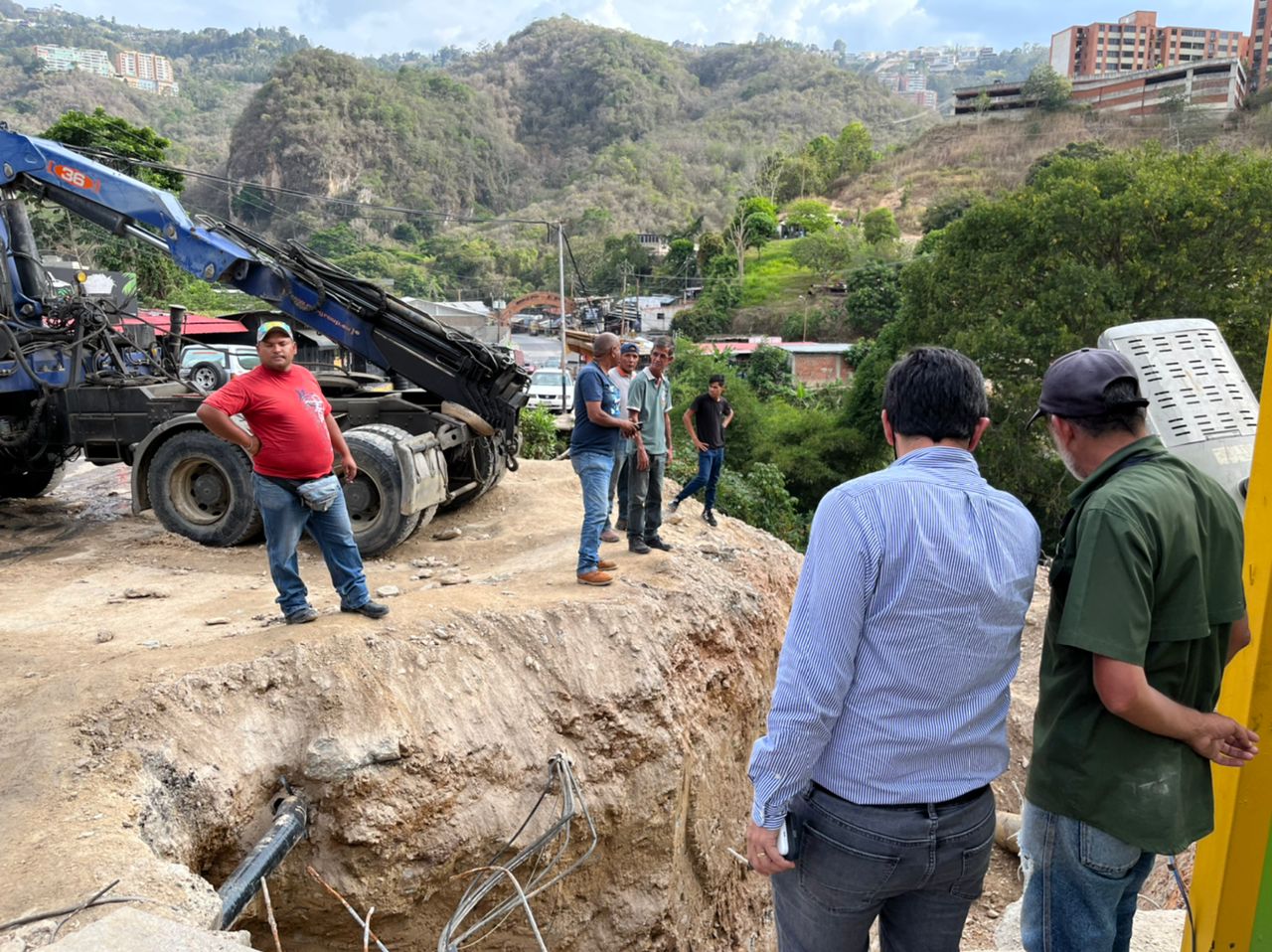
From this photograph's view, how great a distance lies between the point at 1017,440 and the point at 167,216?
46.2 ft

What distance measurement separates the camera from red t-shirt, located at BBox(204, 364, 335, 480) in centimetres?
512

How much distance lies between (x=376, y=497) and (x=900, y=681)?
6.35m

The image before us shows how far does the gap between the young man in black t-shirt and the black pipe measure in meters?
4.95

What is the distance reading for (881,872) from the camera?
86.0 inches

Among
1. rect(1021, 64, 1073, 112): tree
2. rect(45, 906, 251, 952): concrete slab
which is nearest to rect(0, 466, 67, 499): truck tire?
rect(45, 906, 251, 952): concrete slab

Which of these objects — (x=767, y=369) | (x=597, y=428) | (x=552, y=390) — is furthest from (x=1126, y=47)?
(x=597, y=428)

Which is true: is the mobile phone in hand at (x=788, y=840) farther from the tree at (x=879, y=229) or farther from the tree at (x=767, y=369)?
the tree at (x=879, y=229)

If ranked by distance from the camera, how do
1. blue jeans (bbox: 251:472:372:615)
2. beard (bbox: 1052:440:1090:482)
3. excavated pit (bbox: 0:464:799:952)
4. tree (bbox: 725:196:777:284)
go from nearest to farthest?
beard (bbox: 1052:440:1090:482), excavated pit (bbox: 0:464:799:952), blue jeans (bbox: 251:472:372:615), tree (bbox: 725:196:777:284)

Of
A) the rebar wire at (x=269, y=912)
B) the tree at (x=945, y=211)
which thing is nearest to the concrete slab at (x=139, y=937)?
the rebar wire at (x=269, y=912)

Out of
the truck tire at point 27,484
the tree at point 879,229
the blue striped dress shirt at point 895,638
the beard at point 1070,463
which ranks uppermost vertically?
the tree at point 879,229

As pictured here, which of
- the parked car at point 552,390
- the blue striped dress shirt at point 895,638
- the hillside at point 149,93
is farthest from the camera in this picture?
the hillside at point 149,93

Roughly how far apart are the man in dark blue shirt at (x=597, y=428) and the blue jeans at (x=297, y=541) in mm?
1647

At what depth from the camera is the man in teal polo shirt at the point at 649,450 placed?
691 centimetres

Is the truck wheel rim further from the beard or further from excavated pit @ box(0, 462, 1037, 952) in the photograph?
the beard
